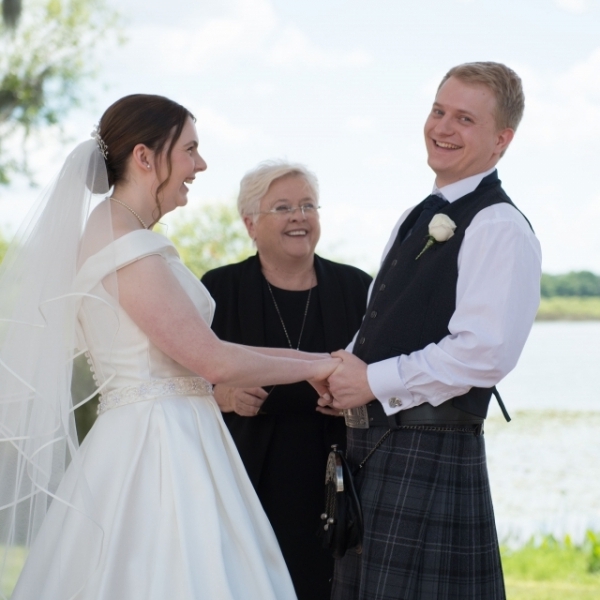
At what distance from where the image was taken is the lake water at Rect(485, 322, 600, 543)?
29.7 ft

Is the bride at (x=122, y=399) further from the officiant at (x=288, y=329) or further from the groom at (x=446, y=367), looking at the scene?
the officiant at (x=288, y=329)

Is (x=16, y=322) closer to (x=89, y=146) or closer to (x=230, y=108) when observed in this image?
(x=89, y=146)

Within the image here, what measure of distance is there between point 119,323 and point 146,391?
23cm

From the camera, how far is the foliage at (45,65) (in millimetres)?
11078

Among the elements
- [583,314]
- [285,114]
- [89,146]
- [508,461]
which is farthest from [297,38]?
[89,146]

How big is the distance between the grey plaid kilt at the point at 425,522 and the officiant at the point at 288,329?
0.80 m

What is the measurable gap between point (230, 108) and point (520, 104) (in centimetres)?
1493

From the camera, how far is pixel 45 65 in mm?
11766

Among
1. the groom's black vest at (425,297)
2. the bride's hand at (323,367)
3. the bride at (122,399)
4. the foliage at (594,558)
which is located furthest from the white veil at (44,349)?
the foliage at (594,558)

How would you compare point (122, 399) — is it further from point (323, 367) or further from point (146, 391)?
point (323, 367)

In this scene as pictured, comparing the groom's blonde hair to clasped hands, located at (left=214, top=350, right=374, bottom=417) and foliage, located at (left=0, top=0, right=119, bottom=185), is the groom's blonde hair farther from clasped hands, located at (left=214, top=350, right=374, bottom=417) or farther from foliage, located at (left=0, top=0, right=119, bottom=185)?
foliage, located at (left=0, top=0, right=119, bottom=185)

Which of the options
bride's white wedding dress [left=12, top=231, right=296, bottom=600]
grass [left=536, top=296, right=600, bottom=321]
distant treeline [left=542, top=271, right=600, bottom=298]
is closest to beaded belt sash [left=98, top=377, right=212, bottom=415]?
bride's white wedding dress [left=12, top=231, right=296, bottom=600]

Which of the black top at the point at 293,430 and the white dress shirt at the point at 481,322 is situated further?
the black top at the point at 293,430

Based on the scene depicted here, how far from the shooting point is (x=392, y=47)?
53.1ft
